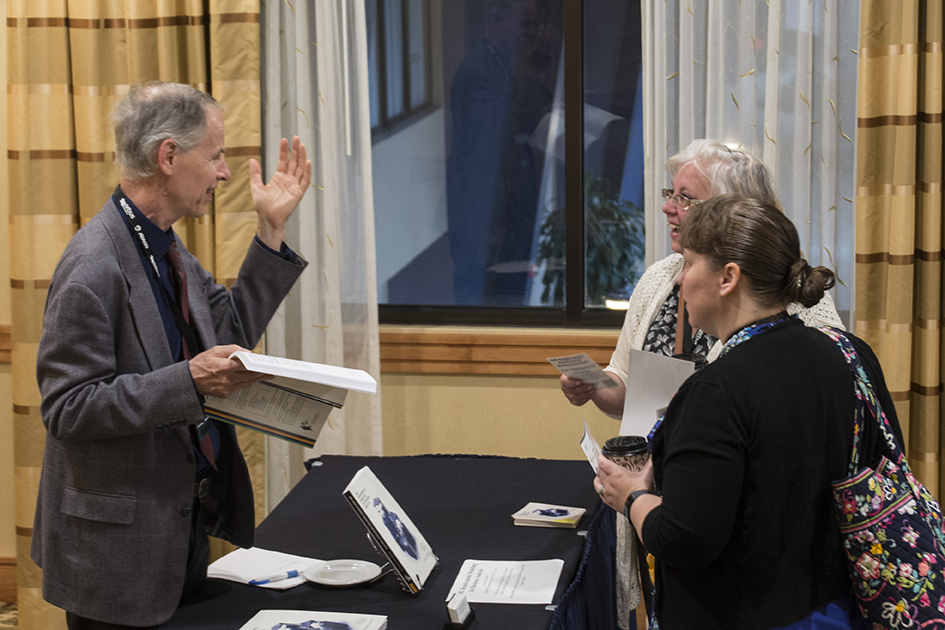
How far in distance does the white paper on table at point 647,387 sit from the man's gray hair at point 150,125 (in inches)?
40.4

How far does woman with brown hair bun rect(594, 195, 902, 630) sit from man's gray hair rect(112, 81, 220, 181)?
3.34ft

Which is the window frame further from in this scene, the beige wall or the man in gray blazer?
the man in gray blazer

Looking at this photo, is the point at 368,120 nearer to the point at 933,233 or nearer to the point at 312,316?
the point at 312,316

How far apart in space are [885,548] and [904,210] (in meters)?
1.72

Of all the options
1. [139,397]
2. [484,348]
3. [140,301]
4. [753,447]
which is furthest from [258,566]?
[484,348]

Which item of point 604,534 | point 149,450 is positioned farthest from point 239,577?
point 604,534

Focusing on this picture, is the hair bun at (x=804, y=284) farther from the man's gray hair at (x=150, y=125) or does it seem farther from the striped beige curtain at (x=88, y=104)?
the striped beige curtain at (x=88, y=104)

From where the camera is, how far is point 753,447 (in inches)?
48.9

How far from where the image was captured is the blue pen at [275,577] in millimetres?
1632

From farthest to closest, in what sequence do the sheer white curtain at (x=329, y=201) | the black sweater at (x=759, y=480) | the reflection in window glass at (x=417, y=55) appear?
the reflection in window glass at (x=417, y=55), the sheer white curtain at (x=329, y=201), the black sweater at (x=759, y=480)

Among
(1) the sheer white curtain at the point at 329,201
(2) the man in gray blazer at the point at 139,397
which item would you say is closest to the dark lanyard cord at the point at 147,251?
(2) the man in gray blazer at the point at 139,397

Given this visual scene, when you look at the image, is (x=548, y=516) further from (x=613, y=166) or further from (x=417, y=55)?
(x=417, y=55)

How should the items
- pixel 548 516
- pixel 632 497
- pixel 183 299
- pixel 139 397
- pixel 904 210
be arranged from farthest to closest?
pixel 904 210, pixel 548 516, pixel 183 299, pixel 139 397, pixel 632 497

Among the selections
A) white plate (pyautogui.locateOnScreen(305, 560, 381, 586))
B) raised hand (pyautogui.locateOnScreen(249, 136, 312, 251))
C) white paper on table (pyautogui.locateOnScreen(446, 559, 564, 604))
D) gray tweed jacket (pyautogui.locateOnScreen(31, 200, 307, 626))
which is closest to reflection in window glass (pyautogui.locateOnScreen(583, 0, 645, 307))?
raised hand (pyautogui.locateOnScreen(249, 136, 312, 251))
